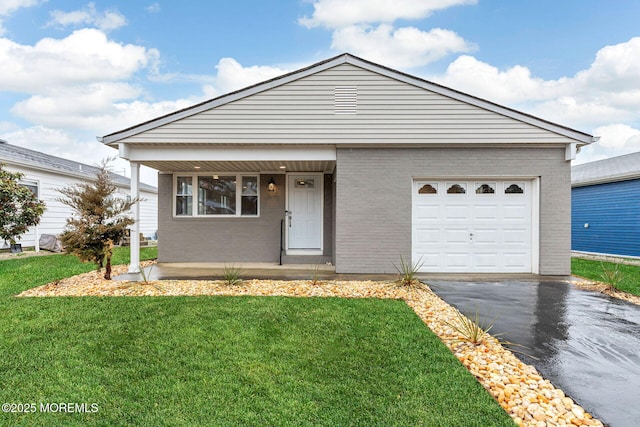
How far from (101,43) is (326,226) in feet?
41.6

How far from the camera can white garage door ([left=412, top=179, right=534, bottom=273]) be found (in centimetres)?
797

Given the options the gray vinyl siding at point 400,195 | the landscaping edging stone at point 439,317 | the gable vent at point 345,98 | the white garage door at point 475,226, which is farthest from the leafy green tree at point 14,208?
the white garage door at point 475,226

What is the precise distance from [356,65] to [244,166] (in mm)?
3900

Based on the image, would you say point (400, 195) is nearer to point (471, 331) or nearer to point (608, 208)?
point (471, 331)

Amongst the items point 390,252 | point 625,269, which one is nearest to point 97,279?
point 390,252

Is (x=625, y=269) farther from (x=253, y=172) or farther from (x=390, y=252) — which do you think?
(x=253, y=172)

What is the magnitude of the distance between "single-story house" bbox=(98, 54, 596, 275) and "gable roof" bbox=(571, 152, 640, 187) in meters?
6.40

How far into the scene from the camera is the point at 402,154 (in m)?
7.86

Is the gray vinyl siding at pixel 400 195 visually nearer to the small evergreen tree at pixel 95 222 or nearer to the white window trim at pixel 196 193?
the white window trim at pixel 196 193

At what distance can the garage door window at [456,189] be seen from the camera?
26.4 ft

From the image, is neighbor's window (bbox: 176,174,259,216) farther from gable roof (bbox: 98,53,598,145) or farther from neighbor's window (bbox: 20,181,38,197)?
neighbor's window (bbox: 20,181,38,197)

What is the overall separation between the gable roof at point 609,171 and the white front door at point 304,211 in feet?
35.9

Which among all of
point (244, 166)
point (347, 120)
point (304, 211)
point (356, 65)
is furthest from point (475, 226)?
point (244, 166)

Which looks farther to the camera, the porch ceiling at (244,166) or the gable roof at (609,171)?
the gable roof at (609,171)
